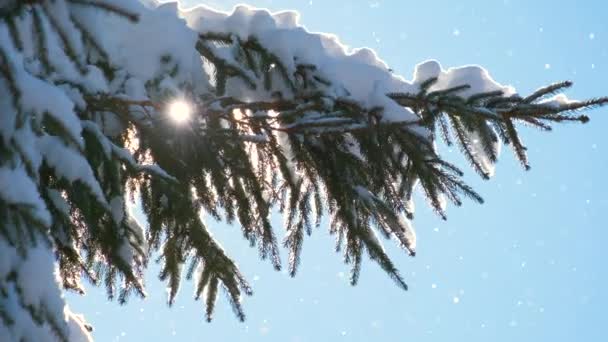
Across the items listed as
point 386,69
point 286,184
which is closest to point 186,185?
point 286,184

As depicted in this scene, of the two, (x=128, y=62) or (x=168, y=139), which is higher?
(x=128, y=62)

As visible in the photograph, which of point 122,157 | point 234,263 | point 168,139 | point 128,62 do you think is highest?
point 128,62

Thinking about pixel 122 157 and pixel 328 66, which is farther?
pixel 328 66

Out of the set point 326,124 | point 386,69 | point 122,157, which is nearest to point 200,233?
point 122,157

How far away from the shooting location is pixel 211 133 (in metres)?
3.05

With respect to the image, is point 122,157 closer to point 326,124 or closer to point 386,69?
point 326,124

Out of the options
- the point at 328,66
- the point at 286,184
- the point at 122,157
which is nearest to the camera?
the point at 122,157

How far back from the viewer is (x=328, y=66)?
358 centimetres

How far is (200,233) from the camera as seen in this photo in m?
2.83

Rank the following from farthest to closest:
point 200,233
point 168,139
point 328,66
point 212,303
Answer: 1. point 328,66
2. point 212,303
3. point 168,139
4. point 200,233

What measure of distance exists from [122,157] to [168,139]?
0.45m

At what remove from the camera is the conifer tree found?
7.61ft

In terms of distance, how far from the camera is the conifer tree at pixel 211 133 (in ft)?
7.61

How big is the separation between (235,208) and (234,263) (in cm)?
81
